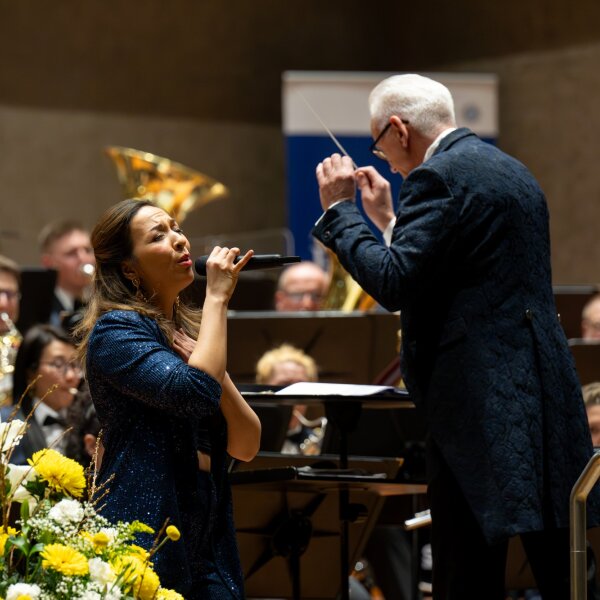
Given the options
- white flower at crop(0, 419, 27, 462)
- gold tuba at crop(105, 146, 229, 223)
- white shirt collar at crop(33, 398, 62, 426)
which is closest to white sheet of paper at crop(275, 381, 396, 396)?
white flower at crop(0, 419, 27, 462)

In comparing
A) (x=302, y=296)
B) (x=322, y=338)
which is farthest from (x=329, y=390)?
(x=302, y=296)

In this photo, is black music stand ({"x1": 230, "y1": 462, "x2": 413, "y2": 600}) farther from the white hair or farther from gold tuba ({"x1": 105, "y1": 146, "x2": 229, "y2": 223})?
gold tuba ({"x1": 105, "y1": 146, "x2": 229, "y2": 223})

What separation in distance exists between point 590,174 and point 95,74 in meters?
3.77

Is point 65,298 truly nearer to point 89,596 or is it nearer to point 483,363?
point 483,363

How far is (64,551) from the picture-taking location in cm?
167

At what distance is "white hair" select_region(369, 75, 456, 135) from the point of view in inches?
109

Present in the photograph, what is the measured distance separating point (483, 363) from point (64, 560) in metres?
1.15

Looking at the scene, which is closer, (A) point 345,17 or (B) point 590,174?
(B) point 590,174

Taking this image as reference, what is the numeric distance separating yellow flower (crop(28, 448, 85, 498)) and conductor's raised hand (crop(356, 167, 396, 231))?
1.29 metres

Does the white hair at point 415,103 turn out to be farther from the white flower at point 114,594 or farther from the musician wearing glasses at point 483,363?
the white flower at point 114,594

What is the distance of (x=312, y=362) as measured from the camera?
5.07 meters

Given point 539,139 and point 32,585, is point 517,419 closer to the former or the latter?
point 32,585

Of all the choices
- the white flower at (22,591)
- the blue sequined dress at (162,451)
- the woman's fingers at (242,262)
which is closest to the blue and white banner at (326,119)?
the woman's fingers at (242,262)

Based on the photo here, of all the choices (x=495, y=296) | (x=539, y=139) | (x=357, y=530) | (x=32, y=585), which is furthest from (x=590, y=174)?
(x=32, y=585)
